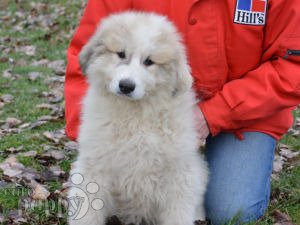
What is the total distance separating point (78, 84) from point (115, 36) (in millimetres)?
790

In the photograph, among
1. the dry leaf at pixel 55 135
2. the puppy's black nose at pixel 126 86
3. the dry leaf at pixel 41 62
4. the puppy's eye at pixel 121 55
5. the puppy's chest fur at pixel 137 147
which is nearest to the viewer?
the puppy's black nose at pixel 126 86

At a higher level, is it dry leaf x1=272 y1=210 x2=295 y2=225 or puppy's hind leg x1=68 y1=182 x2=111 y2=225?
puppy's hind leg x1=68 y1=182 x2=111 y2=225

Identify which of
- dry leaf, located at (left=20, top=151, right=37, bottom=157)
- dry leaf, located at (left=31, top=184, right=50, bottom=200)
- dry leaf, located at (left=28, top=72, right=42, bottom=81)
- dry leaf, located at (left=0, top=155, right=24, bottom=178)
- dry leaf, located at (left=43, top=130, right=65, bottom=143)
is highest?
dry leaf, located at (left=31, top=184, right=50, bottom=200)

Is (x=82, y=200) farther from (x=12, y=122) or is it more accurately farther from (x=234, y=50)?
(x=12, y=122)

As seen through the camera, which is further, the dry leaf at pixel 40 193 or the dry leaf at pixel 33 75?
the dry leaf at pixel 33 75

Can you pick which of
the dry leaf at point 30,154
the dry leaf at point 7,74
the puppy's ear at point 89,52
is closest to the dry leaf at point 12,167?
the dry leaf at point 30,154

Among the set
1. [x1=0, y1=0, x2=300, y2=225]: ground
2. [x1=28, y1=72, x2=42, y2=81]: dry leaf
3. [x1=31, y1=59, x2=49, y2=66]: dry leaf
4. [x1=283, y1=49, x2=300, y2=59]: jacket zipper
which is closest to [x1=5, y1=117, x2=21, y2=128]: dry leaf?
[x1=0, y1=0, x2=300, y2=225]: ground

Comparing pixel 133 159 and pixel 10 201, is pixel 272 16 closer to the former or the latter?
pixel 133 159

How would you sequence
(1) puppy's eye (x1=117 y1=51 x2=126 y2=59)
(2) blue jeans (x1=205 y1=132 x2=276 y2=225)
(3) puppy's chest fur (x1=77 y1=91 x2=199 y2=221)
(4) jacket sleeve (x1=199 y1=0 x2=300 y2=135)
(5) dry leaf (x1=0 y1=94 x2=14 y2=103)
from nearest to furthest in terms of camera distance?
(1) puppy's eye (x1=117 y1=51 x2=126 y2=59) < (3) puppy's chest fur (x1=77 y1=91 x2=199 y2=221) < (4) jacket sleeve (x1=199 y1=0 x2=300 y2=135) < (2) blue jeans (x1=205 y1=132 x2=276 y2=225) < (5) dry leaf (x1=0 y1=94 x2=14 y2=103)

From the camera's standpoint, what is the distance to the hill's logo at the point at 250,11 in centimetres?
328

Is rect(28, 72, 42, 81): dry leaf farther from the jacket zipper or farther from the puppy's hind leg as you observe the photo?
the jacket zipper

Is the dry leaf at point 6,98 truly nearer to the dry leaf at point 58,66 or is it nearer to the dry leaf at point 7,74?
the dry leaf at point 7,74

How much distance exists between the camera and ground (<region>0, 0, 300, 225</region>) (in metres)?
3.40

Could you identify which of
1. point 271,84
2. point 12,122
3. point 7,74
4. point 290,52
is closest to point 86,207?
point 271,84
